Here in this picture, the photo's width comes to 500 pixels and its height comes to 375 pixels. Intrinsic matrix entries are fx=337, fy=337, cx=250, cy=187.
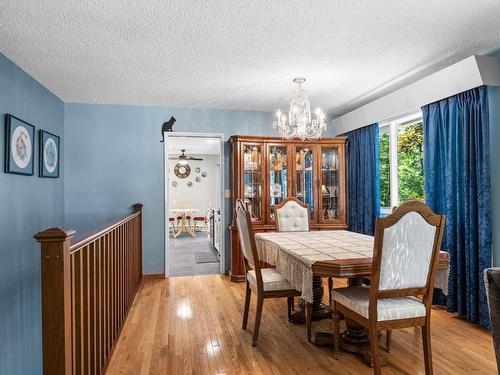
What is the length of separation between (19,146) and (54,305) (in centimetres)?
238

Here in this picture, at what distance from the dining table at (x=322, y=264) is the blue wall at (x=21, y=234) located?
7.30 ft

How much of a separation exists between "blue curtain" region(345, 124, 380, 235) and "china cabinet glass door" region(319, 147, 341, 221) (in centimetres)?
24

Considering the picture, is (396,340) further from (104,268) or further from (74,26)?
(74,26)

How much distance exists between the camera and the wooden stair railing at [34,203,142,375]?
1.34 metres

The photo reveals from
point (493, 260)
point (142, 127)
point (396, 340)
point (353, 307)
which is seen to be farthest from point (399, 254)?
point (142, 127)

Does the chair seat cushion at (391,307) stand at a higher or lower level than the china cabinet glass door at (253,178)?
lower

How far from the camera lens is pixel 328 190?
187 inches

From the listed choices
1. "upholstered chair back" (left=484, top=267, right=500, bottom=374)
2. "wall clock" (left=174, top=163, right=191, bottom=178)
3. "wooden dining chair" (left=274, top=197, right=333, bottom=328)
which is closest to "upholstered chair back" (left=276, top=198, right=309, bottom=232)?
"wooden dining chair" (left=274, top=197, right=333, bottom=328)

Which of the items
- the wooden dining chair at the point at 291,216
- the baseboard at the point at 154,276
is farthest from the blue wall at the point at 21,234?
the wooden dining chair at the point at 291,216

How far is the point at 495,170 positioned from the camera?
2.84m

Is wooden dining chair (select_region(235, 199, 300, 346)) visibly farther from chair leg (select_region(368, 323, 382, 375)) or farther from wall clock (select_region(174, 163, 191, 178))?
wall clock (select_region(174, 163, 191, 178))

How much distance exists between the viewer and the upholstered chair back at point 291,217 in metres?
3.72

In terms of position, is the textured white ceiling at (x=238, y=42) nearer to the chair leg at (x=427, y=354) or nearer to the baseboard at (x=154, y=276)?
the chair leg at (x=427, y=354)

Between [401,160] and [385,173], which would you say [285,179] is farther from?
[401,160]
